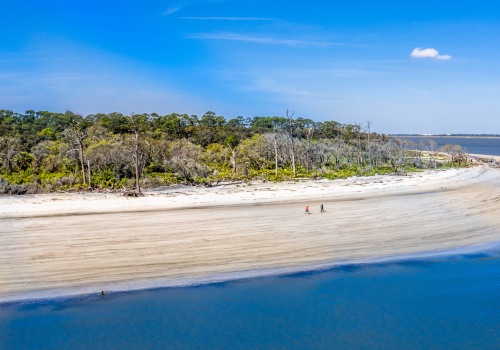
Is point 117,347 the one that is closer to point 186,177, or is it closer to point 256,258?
point 256,258

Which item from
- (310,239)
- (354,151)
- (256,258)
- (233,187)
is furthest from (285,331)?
(354,151)

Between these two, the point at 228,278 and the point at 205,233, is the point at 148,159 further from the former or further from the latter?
the point at 228,278

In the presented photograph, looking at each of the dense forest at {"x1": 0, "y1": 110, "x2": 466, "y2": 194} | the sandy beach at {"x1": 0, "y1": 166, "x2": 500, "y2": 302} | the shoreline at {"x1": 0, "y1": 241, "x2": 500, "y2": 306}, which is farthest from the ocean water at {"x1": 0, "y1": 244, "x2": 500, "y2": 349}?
the dense forest at {"x1": 0, "y1": 110, "x2": 466, "y2": 194}

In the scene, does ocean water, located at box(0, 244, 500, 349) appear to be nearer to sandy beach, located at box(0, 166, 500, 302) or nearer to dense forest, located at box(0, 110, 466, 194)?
sandy beach, located at box(0, 166, 500, 302)

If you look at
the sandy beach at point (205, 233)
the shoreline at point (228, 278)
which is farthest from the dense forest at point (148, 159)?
the shoreline at point (228, 278)

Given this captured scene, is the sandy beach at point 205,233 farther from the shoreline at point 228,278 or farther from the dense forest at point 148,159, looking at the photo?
the dense forest at point 148,159

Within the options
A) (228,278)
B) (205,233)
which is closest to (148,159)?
(205,233)
